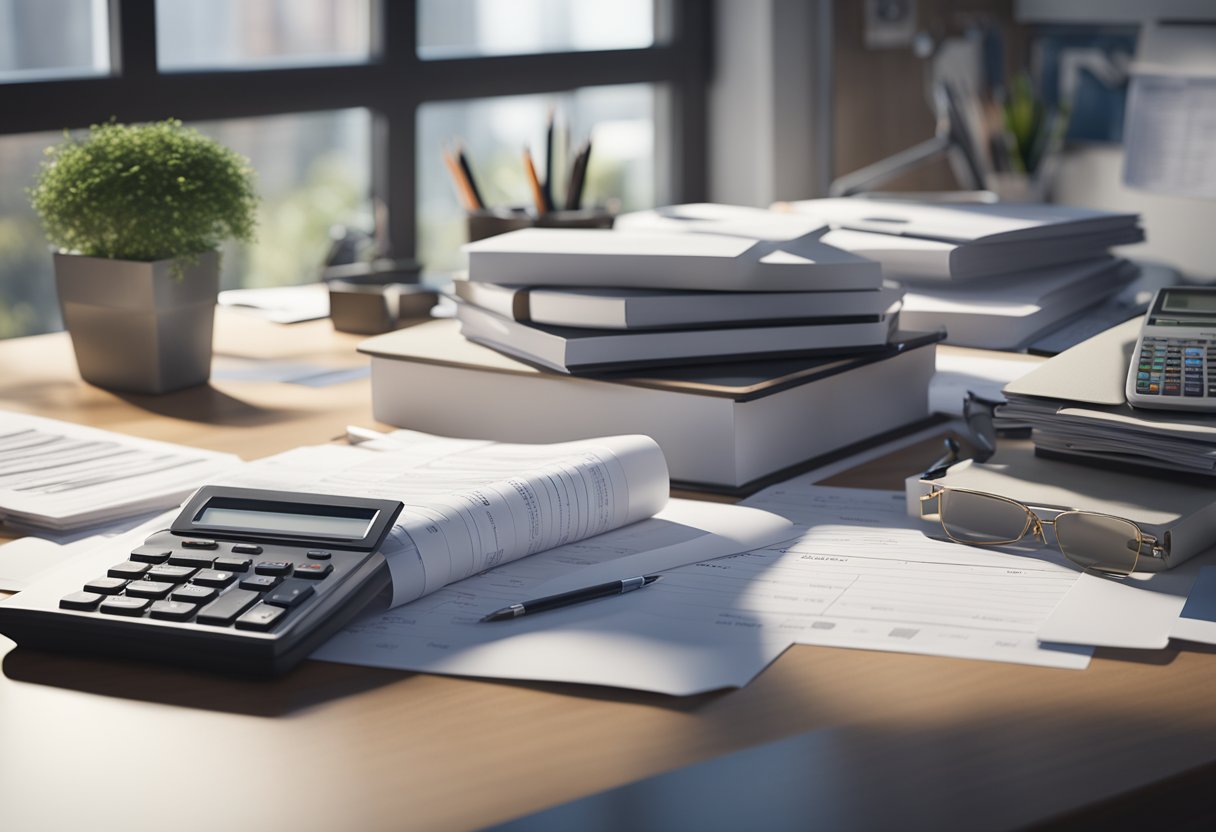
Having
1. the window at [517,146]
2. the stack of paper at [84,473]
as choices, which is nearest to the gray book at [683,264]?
the stack of paper at [84,473]

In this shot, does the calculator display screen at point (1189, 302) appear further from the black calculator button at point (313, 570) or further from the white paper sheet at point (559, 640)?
the black calculator button at point (313, 570)

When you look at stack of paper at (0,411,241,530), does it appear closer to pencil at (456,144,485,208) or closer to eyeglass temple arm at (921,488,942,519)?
eyeglass temple arm at (921,488,942,519)

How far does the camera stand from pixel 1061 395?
0.86 meters

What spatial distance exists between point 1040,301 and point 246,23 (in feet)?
4.18

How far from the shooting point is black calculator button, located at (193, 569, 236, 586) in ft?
2.24

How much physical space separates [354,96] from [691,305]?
129cm

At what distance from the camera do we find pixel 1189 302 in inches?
40.6

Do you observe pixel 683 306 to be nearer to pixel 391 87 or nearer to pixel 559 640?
pixel 559 640

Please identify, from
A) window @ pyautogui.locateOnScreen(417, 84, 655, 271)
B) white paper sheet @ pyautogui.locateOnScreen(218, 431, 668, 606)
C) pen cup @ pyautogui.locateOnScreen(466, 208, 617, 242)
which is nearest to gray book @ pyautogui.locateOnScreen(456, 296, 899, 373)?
white paper sheet @ pyautogui.locateOnScreen(218, 431, 668, 606)

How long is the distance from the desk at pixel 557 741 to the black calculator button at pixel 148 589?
1.4 inches

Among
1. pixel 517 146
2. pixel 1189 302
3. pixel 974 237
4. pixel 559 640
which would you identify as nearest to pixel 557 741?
pixel 559 640

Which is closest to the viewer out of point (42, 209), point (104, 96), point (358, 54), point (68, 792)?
point (68, 792)

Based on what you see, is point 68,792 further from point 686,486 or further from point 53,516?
point 686,486

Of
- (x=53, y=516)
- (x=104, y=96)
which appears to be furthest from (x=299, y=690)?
(x=104, y=96)
